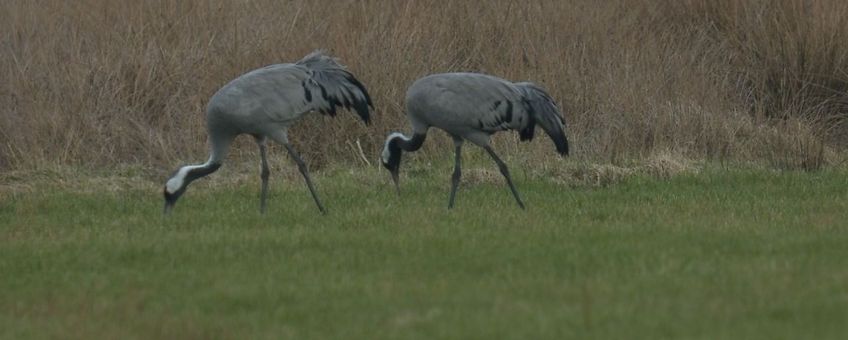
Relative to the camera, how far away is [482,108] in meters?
10.2

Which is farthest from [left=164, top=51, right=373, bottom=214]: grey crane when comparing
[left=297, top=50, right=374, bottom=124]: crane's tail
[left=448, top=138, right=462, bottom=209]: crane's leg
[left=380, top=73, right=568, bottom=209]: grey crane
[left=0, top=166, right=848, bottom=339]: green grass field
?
[left=448, top=138, right=462, bottom=209]: crane's leg

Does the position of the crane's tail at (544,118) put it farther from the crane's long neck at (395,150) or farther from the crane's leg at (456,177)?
the crane's long neck at (395,150)

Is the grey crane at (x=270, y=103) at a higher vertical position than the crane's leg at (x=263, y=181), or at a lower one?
higher

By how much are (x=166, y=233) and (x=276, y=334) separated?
3132 millimetres

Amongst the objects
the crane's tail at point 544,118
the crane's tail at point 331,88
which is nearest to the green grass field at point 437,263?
the crane's tail at point 544,118

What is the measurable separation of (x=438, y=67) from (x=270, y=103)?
3.98 meters

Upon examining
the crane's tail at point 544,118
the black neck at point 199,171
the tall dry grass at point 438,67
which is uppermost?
the crane's tail at point 544,118

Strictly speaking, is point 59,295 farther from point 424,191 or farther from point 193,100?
point 193,100

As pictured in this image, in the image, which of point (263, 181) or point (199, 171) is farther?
point (263, 181)

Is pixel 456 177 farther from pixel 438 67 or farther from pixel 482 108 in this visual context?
pixel 438 67

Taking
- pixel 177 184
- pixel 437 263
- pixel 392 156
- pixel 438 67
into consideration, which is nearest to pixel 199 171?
pixel 177 184

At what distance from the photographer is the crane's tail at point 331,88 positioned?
34.9 ft

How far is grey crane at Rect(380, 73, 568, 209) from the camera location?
10195mm

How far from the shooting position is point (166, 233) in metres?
9.23
